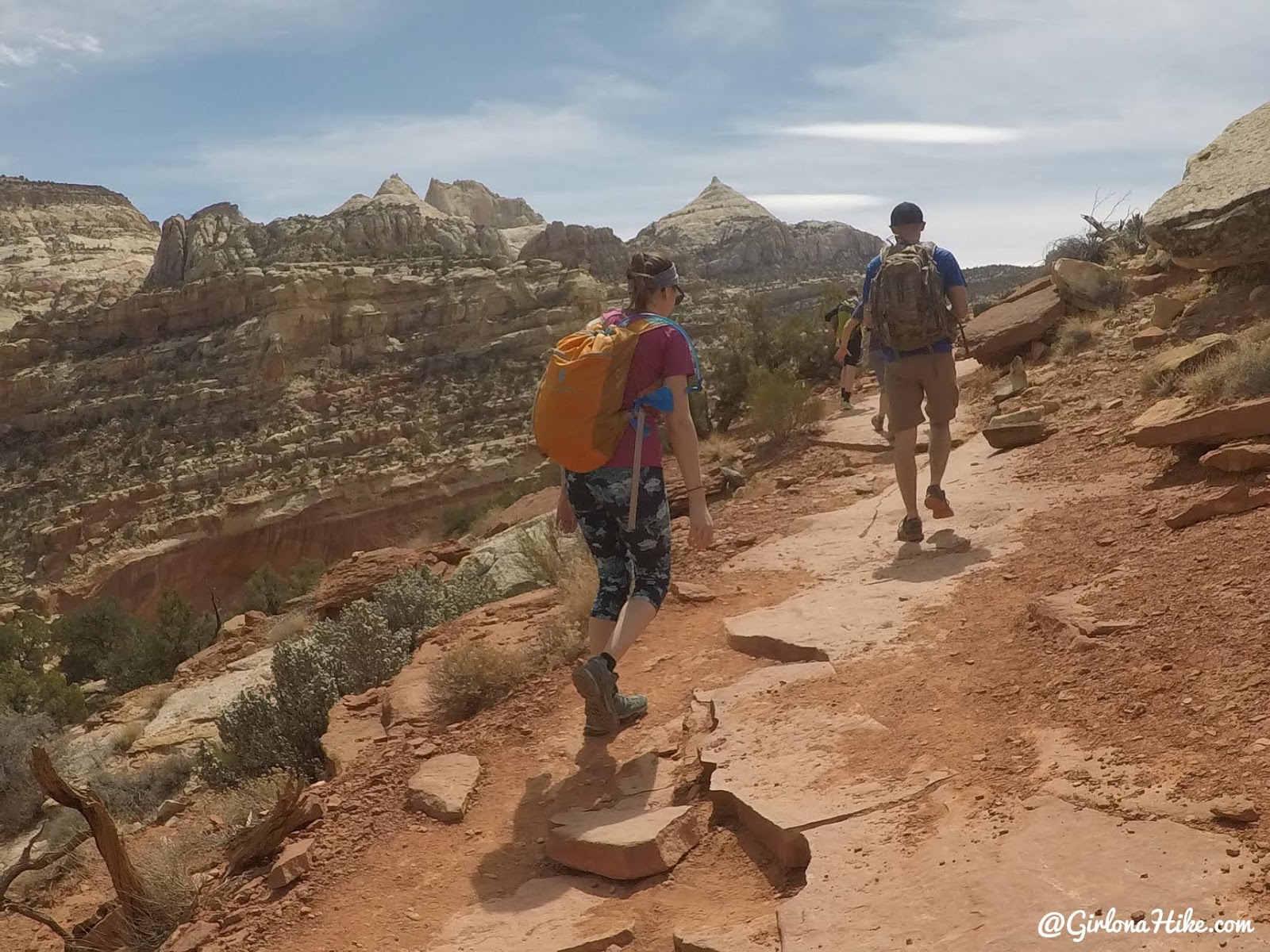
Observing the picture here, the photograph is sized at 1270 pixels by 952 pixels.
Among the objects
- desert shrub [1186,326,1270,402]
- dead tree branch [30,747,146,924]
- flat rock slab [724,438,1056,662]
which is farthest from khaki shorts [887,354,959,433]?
dead tree branch [30,747,146,924]

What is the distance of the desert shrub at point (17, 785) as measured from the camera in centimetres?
907

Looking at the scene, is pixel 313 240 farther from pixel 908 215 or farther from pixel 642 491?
pixel 642 491

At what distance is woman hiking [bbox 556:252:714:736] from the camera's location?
12.1 ft

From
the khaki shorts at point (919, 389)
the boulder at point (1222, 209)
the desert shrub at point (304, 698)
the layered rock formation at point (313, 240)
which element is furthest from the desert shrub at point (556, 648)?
the layered rock formation at point (313, 240)

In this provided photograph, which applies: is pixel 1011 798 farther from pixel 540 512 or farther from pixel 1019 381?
pixel 540 512

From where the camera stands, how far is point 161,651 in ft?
57.9

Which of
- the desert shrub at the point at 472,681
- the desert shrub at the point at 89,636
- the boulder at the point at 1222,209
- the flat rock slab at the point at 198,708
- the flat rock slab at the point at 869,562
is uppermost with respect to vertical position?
the boulder at the point at 1222,209

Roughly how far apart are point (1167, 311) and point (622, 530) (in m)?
7.35

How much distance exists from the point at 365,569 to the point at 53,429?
3416 centimetres

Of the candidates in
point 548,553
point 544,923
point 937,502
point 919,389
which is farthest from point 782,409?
point 544,923

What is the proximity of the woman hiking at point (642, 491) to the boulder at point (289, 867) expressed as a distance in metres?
1.17

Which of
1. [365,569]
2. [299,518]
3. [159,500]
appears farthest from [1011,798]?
[159,500]

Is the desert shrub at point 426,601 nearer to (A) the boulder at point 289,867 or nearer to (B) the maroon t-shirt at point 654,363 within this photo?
(A) the boulder at point 289,867

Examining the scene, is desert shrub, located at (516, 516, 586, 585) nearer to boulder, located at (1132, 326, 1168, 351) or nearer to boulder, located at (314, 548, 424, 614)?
boulder, located at (314, 548, 424, 614)
